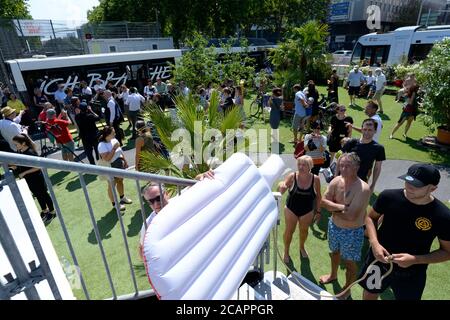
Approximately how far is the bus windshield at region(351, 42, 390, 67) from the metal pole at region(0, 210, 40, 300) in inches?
845

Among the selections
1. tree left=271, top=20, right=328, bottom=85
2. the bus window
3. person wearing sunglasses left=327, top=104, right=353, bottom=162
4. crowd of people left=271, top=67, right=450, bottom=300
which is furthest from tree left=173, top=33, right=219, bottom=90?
the bus window

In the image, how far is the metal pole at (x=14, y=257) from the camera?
49.7 inches

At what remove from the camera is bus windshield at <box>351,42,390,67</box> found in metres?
18.2

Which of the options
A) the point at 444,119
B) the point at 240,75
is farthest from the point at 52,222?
the point at 240,75

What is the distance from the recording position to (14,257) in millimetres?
1305

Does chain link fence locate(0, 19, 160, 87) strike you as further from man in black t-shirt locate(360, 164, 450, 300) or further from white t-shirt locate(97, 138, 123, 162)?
man in black t-shirt locate(360, 164, 450, 300)

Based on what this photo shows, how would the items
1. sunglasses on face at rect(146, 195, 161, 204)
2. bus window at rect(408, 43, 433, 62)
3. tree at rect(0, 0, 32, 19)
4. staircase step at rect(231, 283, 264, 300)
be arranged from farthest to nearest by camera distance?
tree at rect(0, 0, 32, 19) < bus window at rect(408, 43, 433, 62) < staircase step at rect(231, 283, 264, 300) < sunglasses on face at rect(146, 195, 161, 204)

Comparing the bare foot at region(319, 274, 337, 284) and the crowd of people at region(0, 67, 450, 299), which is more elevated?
the crowd of people at region(0, 67, 450, 299)

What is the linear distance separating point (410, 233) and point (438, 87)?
650 cm

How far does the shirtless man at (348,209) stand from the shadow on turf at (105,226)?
3.52 meters

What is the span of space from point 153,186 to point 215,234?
962 millimetres
